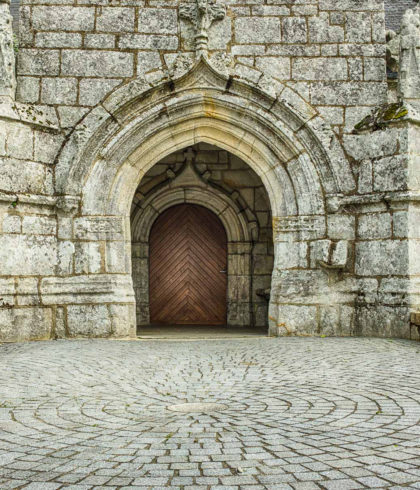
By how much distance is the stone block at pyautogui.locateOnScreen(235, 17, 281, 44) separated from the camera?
726 centimetres

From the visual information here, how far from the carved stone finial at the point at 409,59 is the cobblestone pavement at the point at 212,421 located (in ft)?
10.8

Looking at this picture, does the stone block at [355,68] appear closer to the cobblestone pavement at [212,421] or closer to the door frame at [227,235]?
the door frame at [227,235]

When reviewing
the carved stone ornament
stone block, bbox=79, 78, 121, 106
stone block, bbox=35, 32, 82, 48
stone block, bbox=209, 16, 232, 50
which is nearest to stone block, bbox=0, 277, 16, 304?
stone block, bbox=79, 78, 121, 106

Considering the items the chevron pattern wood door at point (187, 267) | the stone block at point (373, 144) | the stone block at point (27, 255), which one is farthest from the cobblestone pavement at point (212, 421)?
the chevron pattern wood door at point (187, 267)

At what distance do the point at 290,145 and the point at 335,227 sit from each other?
46.3 inches

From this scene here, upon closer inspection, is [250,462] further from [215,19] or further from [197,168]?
[197,168]

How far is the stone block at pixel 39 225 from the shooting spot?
22.0ft

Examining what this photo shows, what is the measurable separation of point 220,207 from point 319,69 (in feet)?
10.5

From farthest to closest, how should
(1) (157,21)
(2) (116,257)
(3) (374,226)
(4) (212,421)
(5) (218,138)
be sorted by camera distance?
(5) (218,138) → (1) (157,21) → (2) (116,257) → (3) (374,226) → (4) (212,421)

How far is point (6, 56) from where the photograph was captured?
22.0 feet

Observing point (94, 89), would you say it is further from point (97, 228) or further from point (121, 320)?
point (121, 320)

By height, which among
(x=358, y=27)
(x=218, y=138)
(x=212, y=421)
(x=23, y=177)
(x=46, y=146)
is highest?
(x=358, y=27)

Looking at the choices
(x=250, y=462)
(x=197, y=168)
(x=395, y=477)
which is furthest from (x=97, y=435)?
(x=197, y=168)

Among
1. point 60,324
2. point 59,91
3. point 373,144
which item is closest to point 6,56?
point 59,91
